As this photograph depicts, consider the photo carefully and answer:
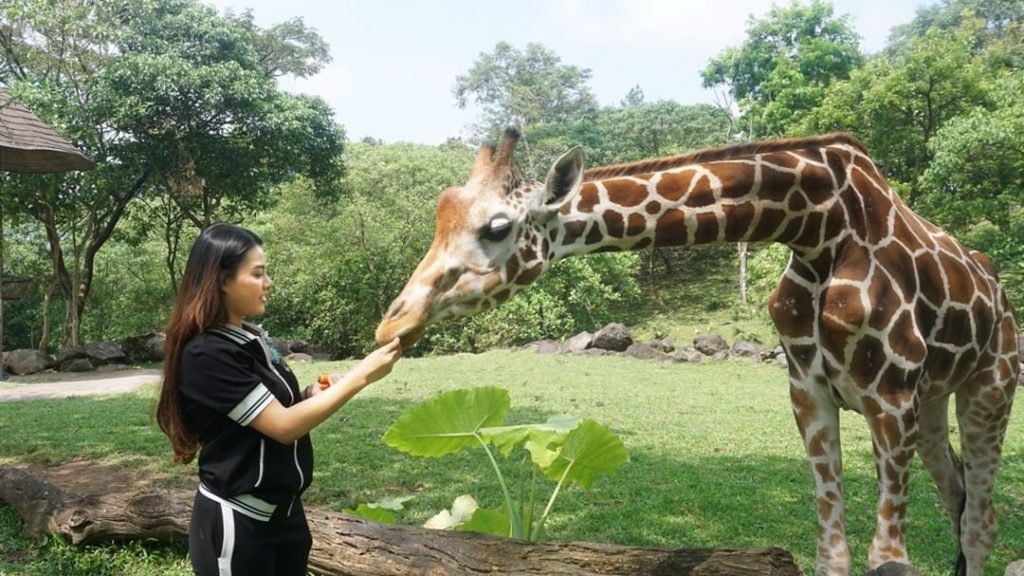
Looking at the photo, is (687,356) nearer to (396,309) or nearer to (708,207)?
(708,207)

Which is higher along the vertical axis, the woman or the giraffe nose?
the giraffe nose

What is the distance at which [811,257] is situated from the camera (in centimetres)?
249

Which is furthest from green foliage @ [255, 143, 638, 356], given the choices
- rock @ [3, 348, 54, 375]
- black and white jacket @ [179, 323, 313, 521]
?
black and white jacket @ [179, 323, 313, 521]

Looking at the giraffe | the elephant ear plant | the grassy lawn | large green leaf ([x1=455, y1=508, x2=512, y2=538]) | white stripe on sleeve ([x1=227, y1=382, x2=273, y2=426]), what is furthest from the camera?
the grassy lawn

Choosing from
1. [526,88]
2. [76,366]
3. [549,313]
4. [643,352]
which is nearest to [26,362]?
[76,366]

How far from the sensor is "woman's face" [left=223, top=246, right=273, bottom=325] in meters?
2.06

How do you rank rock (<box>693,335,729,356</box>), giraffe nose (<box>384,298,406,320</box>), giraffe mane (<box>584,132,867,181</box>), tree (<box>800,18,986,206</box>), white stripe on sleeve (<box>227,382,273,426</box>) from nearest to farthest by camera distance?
white stripe on sleeve (<box>227,382,273,426</box>) → giraffe nose (<box>384,298,406,320</box>) → giraffe mane (<box>584,132,867,181</box>) → tree (<box>800,18,986,206</box>) → rock (<box>693,335,729,356</box>)

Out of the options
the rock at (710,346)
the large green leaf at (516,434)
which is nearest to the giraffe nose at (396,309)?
the large green leaf at (516,434)

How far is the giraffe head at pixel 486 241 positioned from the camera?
6.84 ft

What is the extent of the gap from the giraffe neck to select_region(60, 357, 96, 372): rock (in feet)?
48.7

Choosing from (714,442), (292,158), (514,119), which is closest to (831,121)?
(714,442)

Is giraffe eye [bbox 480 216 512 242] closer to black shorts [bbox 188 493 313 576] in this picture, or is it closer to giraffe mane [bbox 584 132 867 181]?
giraffe mane [bbox 584 132 867 181]

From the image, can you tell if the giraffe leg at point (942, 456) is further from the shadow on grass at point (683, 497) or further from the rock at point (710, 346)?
the rock at point (710, 346)

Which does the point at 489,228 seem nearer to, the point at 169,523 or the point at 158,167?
the point at 169,523
